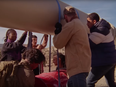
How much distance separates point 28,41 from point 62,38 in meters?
1.24

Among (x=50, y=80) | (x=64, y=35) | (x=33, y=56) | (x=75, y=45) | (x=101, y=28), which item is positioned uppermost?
(x=101, y=28)

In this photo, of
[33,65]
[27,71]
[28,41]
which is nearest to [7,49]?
[28,41]

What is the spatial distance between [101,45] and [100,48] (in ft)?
0.14

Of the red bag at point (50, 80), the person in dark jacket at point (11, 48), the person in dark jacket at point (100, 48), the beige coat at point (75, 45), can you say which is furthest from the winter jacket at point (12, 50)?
the person in dark jacket at point (100, 48)

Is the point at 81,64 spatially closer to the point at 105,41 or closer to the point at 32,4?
the point at 105,41

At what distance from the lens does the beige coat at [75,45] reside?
1.70 metres

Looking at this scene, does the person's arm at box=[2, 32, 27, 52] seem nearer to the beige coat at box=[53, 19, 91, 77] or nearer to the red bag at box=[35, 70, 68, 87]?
the red bag at box=[35, 70, 68, 87]

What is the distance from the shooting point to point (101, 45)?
7.04 ft

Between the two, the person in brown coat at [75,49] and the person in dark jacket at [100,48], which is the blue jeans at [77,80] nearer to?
the person in brown coat at [75,49]

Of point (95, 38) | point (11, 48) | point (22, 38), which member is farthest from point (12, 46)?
point (95, 38)

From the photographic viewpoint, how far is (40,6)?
1.77 metres

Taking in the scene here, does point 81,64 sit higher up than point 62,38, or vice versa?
point 62,38

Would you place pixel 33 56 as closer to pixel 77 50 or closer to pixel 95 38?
pixel 77 50

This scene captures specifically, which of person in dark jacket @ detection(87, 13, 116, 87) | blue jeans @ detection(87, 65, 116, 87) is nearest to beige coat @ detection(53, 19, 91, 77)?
person in dark jacket @ detection(87, 13, 116, 87)
